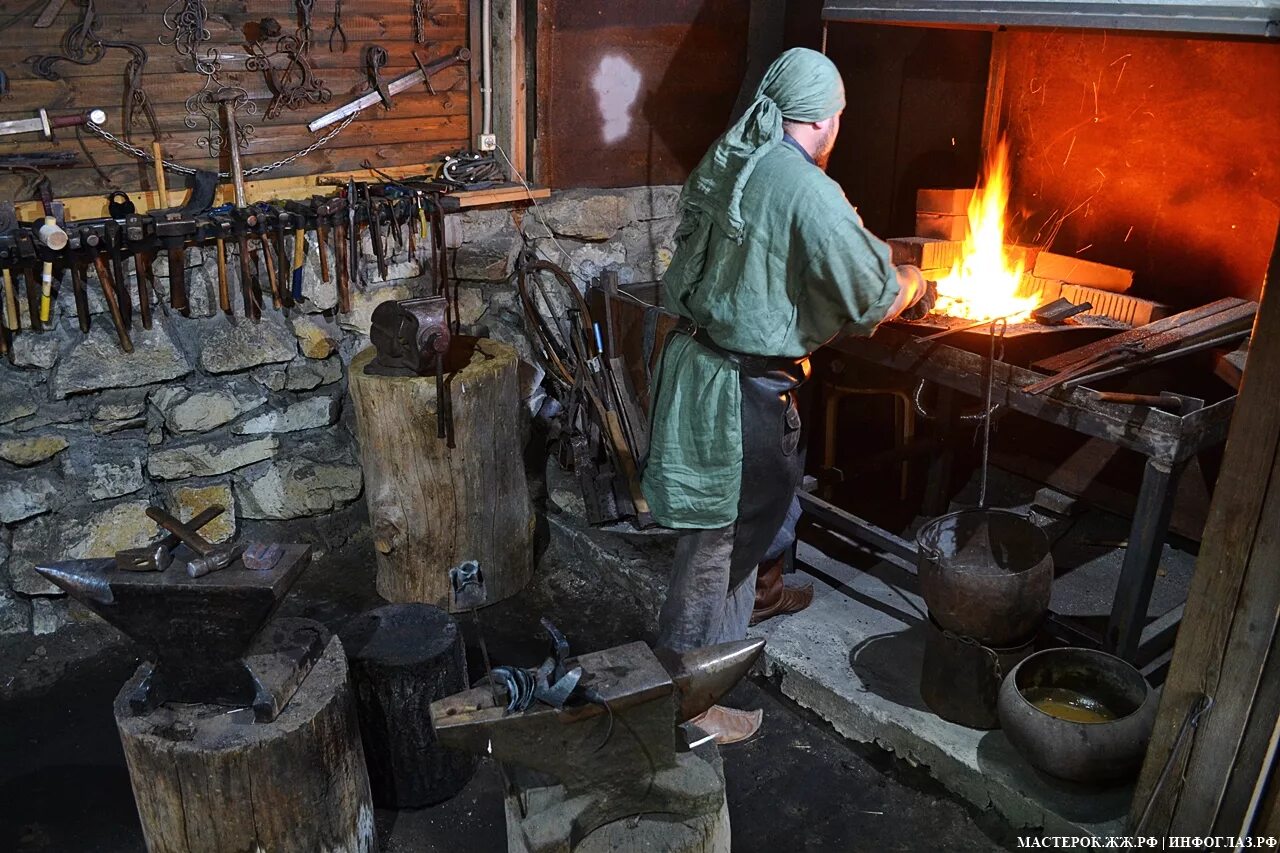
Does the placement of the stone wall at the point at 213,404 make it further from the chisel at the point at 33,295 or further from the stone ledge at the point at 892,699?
the stone ledge at the point at 892,699

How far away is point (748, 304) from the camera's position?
3000 millimetres

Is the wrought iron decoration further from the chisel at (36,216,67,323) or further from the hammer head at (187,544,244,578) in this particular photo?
the hammer head at (187,544,244,578)

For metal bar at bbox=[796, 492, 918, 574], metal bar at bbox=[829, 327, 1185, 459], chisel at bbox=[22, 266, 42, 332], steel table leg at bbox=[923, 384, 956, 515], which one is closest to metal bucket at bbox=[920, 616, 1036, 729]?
metal bar at bbox=[796, 492, 918, 574]

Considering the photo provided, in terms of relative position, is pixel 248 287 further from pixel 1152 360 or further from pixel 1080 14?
pixel 1152 360

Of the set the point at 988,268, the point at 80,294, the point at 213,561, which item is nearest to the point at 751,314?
the point at 213,561

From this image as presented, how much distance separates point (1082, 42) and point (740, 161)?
1.94 metres

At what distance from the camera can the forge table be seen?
3035 mm

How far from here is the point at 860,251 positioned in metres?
2.88

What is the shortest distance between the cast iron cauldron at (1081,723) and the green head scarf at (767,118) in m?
1.57

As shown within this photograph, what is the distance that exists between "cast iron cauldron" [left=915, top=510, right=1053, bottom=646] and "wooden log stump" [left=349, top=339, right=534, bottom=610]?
1.72 meters

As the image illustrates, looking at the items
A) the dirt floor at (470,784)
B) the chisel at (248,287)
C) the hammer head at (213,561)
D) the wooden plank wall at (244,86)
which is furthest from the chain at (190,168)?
the hammer head at (213,561)

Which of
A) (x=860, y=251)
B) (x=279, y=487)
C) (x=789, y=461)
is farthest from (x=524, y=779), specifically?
(x=279, y=487)

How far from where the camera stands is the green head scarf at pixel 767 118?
2988 millimetres

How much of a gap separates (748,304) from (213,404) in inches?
99.1
